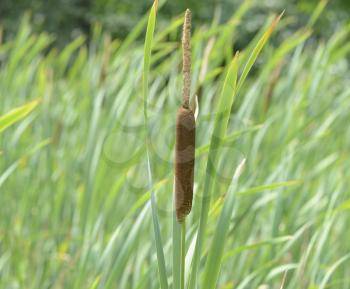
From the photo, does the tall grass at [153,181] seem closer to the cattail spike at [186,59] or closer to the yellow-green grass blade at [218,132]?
Result: the yellow-green grass blade at [218,132]

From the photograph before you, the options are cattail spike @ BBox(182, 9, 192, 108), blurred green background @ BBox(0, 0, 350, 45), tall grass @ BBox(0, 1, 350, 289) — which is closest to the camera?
cattail spike @ BBox(182, 9, 192, 108)

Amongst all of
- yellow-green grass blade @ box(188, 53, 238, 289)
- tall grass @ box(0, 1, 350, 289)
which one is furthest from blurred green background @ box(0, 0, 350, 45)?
yellow-green grass blade @ box(188, 53, 238, 289)

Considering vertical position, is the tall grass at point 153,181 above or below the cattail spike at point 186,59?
below

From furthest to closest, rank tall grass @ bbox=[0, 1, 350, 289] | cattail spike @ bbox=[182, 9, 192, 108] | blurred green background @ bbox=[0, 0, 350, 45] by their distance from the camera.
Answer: blurred green background @ bbox=[0, 0, 350, 45] < tall grass @ bbox=[0, 1, 350, 289] < cattail spike @ bbox=[182, 9, 192, 108]

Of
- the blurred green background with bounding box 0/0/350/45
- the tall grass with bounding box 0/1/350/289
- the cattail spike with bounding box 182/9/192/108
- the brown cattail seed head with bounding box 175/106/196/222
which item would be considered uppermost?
the blurred green background with bounding box 0/0/350/45

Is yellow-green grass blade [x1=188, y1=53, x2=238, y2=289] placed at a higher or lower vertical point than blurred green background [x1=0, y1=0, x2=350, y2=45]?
lower

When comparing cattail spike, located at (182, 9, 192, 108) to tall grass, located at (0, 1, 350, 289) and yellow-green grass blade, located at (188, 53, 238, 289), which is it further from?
tall grass, located at (0, 1, 350, 289)

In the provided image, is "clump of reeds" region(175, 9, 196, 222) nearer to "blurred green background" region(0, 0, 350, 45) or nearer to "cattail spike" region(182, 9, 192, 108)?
"cattail spike" region(182, 9, 192, 108)

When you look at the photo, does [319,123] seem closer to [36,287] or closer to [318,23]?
[36,287]

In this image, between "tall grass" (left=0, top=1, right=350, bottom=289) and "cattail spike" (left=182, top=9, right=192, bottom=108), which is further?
"tall grass" (left=0, top=1, right=350, bottom=289)

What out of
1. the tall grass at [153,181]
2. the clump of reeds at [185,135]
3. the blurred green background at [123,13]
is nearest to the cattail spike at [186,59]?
the clump of reeds at [185,135]
